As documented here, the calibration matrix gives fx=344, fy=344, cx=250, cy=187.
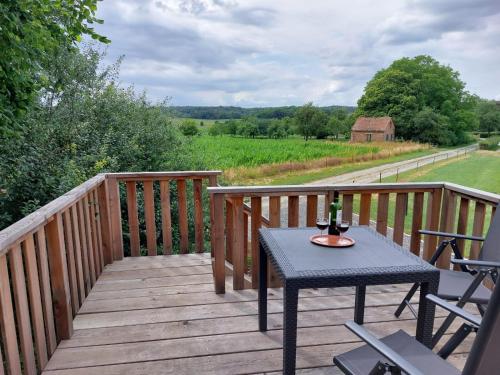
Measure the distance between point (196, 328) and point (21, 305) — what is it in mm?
1106

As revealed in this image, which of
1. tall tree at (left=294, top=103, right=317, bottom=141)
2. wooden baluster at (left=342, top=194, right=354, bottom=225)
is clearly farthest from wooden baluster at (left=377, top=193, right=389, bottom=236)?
tall tree at (left=294, top=103, right=317, bottom=141)

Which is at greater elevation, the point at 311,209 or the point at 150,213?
the point at 311,209

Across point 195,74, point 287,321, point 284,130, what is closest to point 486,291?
point 287,321

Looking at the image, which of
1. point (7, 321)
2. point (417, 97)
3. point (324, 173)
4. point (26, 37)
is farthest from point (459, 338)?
point (417, 97)

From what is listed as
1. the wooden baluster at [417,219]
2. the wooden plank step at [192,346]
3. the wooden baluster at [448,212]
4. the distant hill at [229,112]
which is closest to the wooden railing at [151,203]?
the wooden plank step at [192,346]

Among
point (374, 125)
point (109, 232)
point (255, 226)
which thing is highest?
point (374, 125)

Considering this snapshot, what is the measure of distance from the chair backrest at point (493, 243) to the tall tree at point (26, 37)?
374 cm

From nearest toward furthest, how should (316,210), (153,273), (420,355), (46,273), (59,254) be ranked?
1. (420,355)
2. (46,273)
3. (59,254)
4. (316,210)
5. (153,273)

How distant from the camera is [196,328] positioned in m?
2.43

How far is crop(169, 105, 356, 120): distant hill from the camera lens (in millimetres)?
7934

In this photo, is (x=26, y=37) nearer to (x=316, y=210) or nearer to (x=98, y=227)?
(x=98, y=227)

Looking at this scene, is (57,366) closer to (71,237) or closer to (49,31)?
(71,237)

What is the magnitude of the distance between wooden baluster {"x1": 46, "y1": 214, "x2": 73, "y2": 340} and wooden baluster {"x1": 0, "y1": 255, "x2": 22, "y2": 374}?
1.86ft

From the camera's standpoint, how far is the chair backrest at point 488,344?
92 cm
